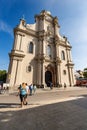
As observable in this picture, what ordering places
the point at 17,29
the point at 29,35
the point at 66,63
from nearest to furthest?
the point at 17,29 < the point at 29,35 < the point at 66,63

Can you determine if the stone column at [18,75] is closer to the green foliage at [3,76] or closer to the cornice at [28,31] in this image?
the cornice at [28,31]

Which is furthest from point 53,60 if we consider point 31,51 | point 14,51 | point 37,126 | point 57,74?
point 37,126

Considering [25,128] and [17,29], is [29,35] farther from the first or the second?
[25,128]

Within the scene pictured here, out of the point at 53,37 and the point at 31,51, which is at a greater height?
the point at 53,37

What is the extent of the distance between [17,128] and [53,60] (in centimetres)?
2739

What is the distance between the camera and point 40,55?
28219 mm

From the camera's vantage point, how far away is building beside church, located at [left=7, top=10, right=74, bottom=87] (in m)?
24.6

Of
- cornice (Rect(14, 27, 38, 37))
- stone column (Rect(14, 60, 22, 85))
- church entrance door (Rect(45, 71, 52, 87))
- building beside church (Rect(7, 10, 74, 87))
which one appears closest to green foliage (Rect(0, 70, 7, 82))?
church entrance door (Rect(45, 71, 52, 87))

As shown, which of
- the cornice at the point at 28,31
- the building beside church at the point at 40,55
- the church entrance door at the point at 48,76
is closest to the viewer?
the building beside church at the point at 40,55

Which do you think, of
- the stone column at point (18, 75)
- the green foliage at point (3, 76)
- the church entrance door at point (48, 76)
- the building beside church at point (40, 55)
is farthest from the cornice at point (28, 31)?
the green foliage at point (3, 76)

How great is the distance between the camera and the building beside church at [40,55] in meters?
24.6

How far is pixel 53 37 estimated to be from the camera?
108 feet

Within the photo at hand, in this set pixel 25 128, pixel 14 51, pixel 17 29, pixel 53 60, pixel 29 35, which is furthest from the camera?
pixel 53 60

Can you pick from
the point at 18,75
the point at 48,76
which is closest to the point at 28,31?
the point at 18,75
